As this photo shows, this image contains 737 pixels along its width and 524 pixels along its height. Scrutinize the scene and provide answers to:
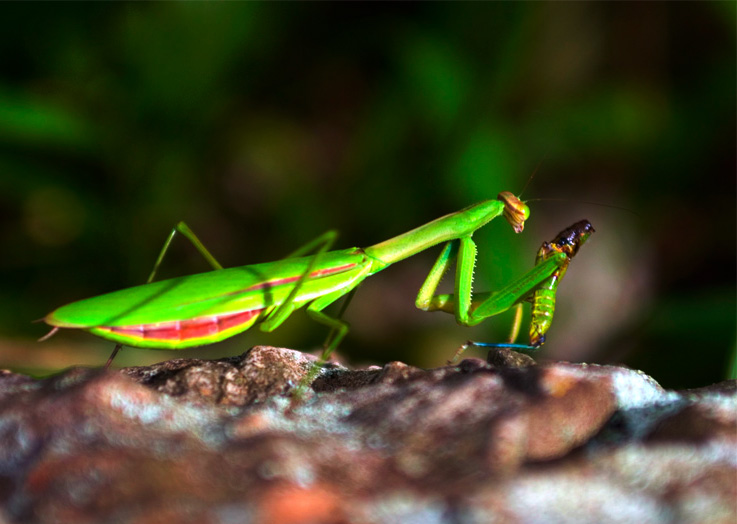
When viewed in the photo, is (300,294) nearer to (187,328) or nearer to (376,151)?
(187,328)

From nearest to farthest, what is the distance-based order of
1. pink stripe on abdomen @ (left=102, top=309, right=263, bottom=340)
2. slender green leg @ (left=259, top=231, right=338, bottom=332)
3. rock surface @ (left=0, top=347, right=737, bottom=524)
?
1. rock surface @ (left=0, top=347, right=737, bottom=524)
2. pink stripe on abdomen @ (left=102, top=309, right=263, bottom=340)
3. slender green leg @ (left=259, top=231, right=338, bottom=332)

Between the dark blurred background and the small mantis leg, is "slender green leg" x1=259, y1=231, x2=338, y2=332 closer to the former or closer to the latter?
the small mantis leg

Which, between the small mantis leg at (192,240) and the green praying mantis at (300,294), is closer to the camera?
the green praying mantis at (300,294)

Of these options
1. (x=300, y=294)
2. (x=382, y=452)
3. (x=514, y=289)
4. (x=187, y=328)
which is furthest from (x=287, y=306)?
(x=382, y=452)

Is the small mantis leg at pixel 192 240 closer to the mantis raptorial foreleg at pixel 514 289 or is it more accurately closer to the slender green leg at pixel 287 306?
the slender green leg at pixel 287 306

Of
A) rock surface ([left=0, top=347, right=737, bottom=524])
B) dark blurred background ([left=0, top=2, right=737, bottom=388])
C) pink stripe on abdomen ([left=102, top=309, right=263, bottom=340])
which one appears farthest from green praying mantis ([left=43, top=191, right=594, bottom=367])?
dark blurred background ([left=0, top=2, right=737, bottom=388])

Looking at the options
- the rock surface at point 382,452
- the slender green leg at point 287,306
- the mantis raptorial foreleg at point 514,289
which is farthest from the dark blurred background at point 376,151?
the rock surface at point 382,452

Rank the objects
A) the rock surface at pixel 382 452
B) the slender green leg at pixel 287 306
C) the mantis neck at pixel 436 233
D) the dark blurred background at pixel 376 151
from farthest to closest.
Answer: the dark blurred background at pixel 376 151
the mantis neck at pixel 436 233
the slender green leg at pixel 287 306
the rock surface at pixel 382 452
